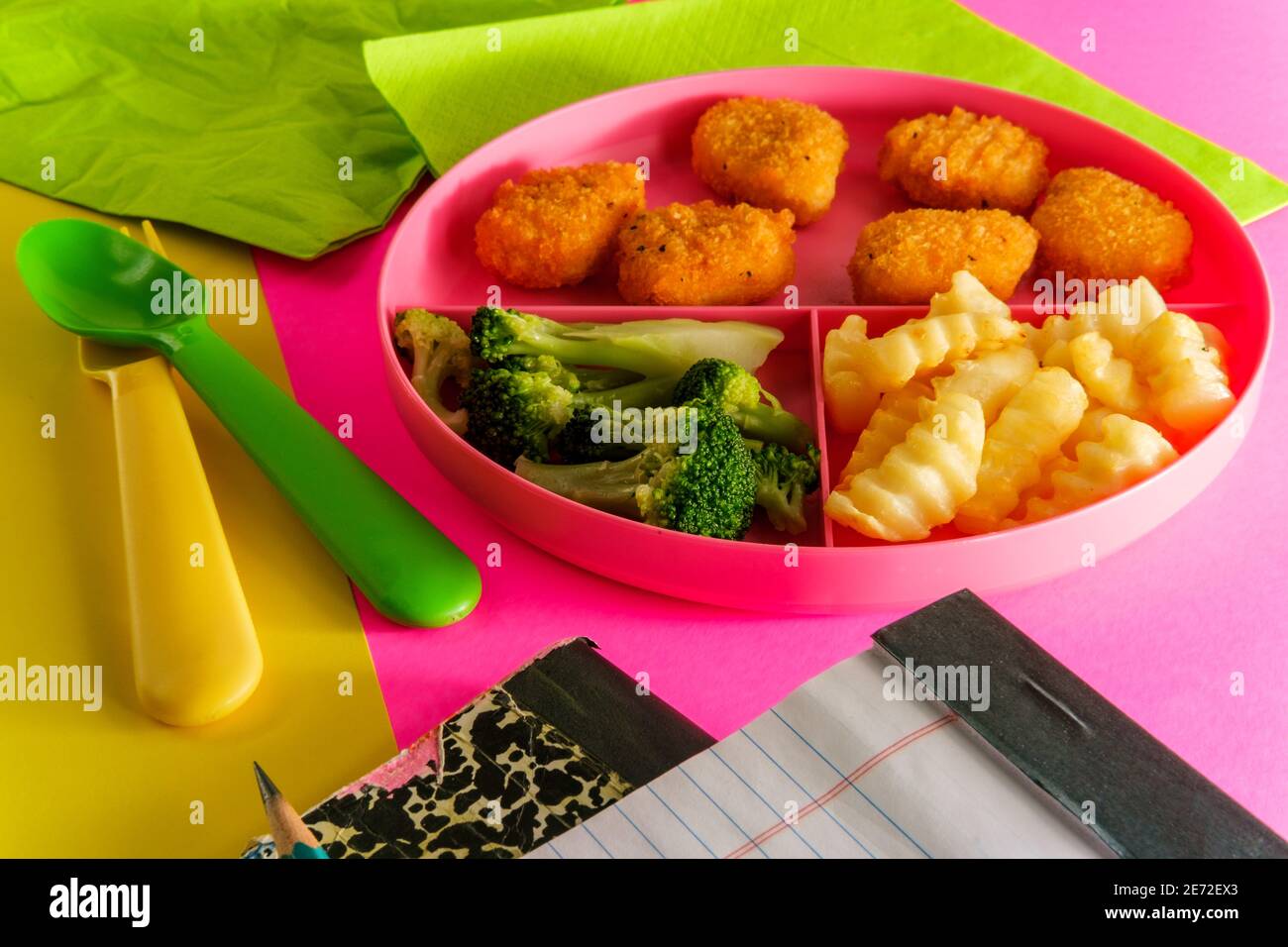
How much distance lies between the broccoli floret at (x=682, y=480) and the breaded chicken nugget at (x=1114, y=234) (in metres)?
0.82

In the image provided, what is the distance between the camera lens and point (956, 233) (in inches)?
94.3

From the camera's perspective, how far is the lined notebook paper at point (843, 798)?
4.58 feet

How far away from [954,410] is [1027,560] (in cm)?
24

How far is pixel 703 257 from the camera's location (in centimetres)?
239

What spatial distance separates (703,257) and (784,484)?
54 centimetres

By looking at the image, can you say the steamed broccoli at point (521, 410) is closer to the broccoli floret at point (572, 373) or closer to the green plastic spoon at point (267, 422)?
the broccoli floret at point (572, 373)

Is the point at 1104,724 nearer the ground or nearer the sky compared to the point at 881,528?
nearer the ground

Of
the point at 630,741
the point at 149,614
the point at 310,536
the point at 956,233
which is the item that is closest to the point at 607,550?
the point at 630,741

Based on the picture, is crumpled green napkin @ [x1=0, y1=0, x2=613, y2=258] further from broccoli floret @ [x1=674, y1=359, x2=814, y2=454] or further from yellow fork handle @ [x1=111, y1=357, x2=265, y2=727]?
broccoli floret @ [x1=674, y1=359, x2=814, y2=454]

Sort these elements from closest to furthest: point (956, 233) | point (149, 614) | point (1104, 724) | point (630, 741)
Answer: point (1104, 724) → point (630, 741) → point (149, 614) → point (956, 233)

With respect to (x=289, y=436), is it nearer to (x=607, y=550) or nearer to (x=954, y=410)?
(x=607, y=550)

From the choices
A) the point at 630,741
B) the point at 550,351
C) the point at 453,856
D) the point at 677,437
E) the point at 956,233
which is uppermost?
the point at 956,233

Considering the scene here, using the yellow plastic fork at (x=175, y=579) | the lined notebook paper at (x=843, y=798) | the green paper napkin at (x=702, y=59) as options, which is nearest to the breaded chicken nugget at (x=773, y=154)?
the green paper napkin at (x=702, y=59)

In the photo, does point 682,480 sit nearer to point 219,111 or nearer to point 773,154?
point 773,154
